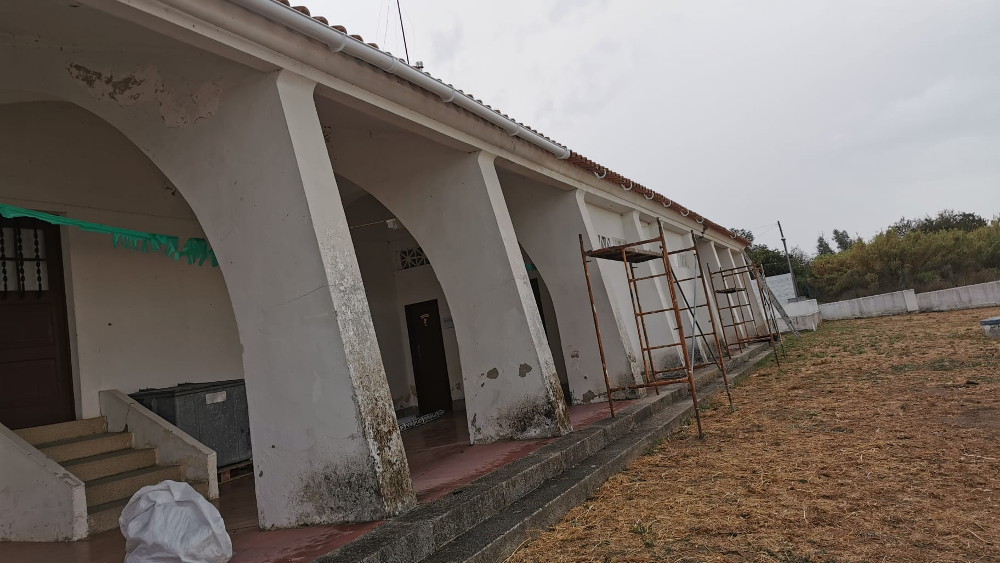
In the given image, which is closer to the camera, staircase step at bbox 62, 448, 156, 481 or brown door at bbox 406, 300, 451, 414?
staircase step at bbox 62, 448, 156, 481

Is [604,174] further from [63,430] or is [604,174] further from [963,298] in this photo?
[963,298]

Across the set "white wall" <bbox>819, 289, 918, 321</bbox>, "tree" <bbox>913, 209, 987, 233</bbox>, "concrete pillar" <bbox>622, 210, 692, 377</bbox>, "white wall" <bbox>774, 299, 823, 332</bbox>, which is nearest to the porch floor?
"concrete pillar" <bbox>622, 210, 692, 377</bbox>

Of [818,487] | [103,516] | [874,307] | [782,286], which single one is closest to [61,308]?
[103,516]

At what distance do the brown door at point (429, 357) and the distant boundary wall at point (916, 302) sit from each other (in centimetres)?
2128

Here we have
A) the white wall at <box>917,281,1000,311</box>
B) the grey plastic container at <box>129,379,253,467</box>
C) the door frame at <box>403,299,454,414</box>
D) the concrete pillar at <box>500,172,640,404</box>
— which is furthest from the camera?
the white wall at <box>917,281,1000,311</box>

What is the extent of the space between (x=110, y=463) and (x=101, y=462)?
0.10 metres

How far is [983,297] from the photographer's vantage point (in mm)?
21859

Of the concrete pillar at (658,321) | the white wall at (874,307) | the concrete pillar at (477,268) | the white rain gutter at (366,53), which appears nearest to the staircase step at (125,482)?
the concrete pillar at (477,268)

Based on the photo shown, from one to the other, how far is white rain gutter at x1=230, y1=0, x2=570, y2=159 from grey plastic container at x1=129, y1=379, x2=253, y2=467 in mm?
3832

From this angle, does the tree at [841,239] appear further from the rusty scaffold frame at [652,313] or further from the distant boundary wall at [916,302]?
the rusty scaffold frame at [652,313]

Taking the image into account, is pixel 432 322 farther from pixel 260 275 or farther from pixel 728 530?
pixel 728 530

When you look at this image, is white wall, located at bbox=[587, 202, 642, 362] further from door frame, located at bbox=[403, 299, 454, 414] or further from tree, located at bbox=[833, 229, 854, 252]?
tree, located at bbox=[833, 229, 854, 252]

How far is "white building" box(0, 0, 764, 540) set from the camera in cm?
379

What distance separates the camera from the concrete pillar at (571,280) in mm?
8344
